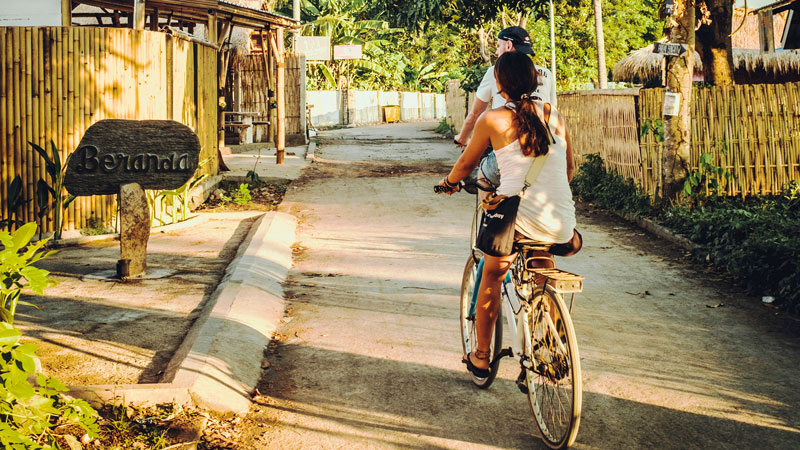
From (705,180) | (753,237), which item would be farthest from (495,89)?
(705,180)

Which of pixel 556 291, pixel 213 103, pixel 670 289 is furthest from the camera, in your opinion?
pixel 213 103

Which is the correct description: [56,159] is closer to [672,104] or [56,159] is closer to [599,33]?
[672,104]

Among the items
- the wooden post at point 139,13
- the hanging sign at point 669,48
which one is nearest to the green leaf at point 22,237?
the hanging sign at point 669,48

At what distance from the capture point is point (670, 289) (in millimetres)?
7418

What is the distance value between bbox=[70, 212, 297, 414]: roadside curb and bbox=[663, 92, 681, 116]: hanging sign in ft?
16.8

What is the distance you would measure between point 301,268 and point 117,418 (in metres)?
4.18

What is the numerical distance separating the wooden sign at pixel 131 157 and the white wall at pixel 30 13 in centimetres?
661

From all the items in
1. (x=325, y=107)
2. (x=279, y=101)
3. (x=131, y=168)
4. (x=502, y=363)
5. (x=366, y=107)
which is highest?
(x=366, y=107)

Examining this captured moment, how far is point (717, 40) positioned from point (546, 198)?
1068 centimetres

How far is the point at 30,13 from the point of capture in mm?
13266

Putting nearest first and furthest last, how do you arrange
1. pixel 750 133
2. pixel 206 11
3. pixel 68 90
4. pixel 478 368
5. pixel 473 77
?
1. pixel 478 368
2. pixel 68 90
3. pixel 750 133
4. pixel 206 11
5. pixel 473 77

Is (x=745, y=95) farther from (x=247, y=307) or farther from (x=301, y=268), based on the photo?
(x=247, y=307)

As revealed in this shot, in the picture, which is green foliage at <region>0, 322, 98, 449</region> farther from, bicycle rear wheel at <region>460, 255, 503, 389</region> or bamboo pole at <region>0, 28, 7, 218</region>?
bamboo pole at <region>0, 28, 7, 218</region>

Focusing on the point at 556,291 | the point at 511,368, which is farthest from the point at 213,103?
the point at 556,291
